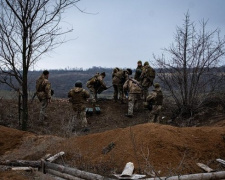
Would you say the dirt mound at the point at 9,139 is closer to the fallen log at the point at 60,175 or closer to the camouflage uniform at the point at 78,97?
the fallen log at the point at 60,175

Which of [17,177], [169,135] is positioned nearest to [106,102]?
[169,135]

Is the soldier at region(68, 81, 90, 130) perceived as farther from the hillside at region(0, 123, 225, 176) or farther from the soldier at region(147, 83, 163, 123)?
the hillside at region(0, 123, 225, 176)

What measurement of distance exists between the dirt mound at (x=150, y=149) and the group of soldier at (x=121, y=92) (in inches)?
124

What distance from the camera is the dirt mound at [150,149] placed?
Result: 7191 millimetres

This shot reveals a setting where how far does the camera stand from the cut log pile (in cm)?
646

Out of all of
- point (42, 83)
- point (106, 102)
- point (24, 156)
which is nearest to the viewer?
point (24, 156)

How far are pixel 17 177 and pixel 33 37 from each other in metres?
4.64

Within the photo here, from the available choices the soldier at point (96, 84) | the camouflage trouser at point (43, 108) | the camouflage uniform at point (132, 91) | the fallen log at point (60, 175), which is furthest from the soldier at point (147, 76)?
the fallen log at point (60, 175)

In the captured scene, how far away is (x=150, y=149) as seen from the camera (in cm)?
765

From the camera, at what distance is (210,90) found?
15.2m

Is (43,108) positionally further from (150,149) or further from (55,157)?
(150,149)

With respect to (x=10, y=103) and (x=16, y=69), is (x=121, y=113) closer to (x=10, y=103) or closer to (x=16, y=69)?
(x=10, y=103)

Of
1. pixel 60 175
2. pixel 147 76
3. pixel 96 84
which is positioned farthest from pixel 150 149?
pixel 96 84

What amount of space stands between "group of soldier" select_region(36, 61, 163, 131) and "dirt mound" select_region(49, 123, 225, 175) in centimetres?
314
